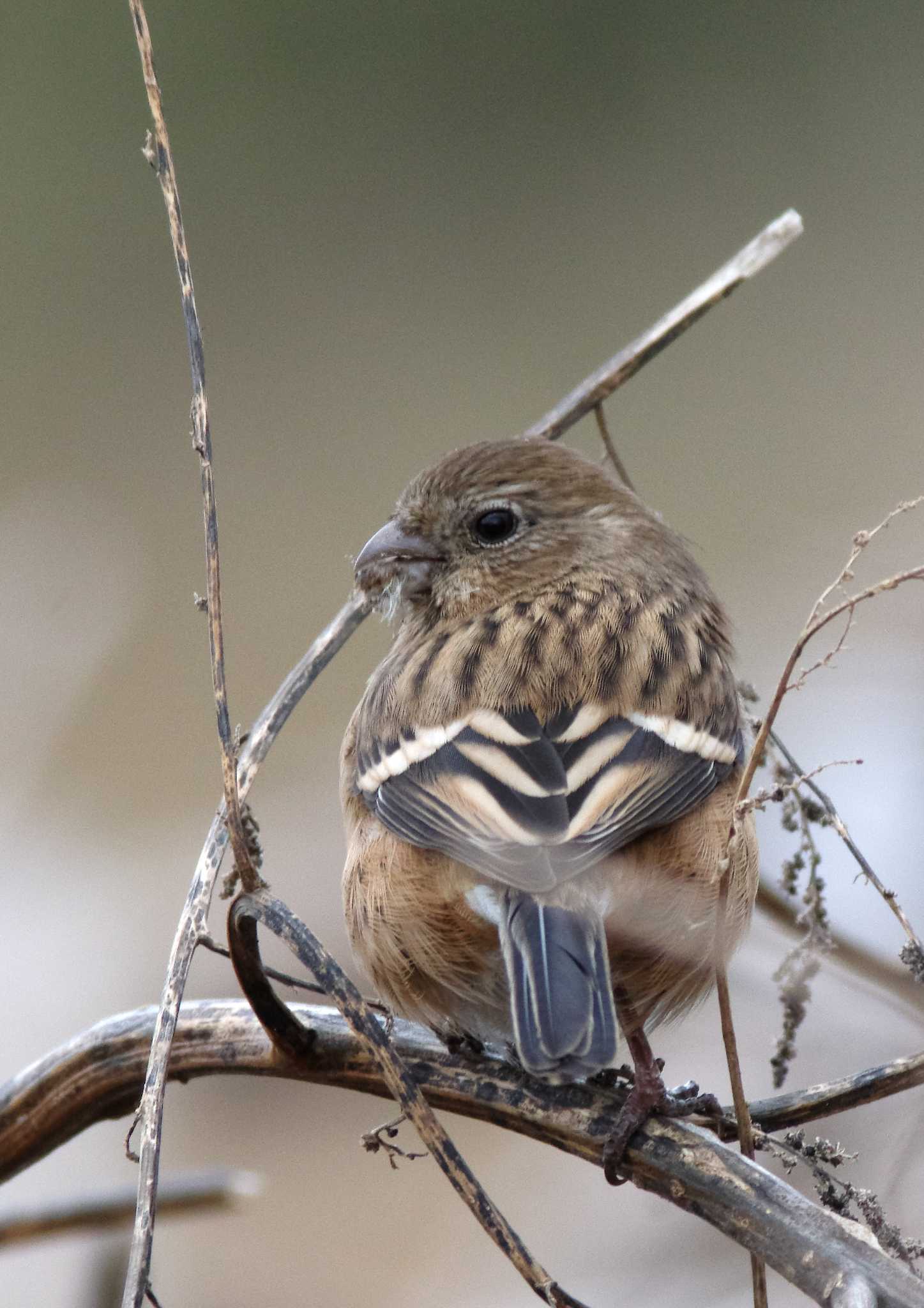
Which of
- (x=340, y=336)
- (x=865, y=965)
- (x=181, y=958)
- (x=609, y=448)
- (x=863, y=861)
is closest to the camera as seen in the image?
Answer: (x=181, y=958)

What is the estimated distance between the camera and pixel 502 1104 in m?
2.28

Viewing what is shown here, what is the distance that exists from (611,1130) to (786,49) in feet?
15.6

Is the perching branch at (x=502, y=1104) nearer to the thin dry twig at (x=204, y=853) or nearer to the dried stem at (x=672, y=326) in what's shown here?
the thin dry twig at (x=204, y=853)

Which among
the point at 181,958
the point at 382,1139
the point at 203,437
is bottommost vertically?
the point at 382,1139

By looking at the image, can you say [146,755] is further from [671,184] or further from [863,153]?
[863,153]

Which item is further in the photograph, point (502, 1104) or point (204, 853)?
point (502, 1104)

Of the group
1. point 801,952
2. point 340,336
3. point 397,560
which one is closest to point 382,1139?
point 801,952

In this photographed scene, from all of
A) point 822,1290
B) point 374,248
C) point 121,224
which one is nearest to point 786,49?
point 374,248

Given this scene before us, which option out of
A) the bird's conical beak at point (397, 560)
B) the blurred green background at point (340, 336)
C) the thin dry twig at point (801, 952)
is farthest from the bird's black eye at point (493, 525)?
the blurred green background at point (340, 336)

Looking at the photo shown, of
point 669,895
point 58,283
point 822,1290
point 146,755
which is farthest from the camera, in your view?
point 58,283

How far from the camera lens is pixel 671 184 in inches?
220

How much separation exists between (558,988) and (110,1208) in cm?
115

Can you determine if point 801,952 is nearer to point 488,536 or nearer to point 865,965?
point 865,965

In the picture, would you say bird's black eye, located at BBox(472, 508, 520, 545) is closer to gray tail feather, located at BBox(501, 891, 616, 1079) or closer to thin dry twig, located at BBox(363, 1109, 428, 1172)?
gray tail feather, located at BBox(501, 891, 616, 1079)
